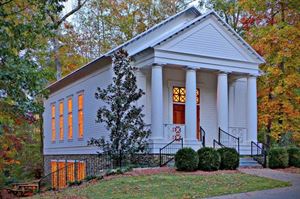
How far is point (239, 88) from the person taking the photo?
2314 cm

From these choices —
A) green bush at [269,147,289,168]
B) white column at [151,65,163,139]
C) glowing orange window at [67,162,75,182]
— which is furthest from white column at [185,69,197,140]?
glowing orange window at [67,162,75,182]

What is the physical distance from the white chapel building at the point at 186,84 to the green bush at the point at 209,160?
2566mm

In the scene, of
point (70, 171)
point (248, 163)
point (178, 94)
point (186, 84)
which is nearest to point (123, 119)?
point (186, 84)

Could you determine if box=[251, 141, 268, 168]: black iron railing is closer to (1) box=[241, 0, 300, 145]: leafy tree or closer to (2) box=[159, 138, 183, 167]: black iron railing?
(2) box=[159, 138, 183, 167]: black iron railing

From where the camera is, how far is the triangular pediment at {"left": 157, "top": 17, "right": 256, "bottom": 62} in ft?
62.7

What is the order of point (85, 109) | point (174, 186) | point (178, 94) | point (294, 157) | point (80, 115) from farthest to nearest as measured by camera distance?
point (80, 115), point (85, 109), point (178, 94), point (294, 157), point (174, 186)

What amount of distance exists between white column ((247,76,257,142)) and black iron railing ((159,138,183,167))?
3.97 metres

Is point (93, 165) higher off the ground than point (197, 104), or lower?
lower

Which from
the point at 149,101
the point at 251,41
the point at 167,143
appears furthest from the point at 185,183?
the point at 251,41

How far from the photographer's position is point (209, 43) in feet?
65.7

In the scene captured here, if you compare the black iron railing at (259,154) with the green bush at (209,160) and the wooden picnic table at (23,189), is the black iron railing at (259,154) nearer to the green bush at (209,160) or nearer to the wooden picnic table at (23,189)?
the green bush at (209,160)

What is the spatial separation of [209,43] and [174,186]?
9217mm

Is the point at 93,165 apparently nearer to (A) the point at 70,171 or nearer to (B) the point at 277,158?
(A) the point at 70,171

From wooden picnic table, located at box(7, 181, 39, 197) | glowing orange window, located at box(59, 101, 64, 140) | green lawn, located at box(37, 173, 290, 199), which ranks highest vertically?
glowing orange window, located at box(59, 101, 64, 140)
